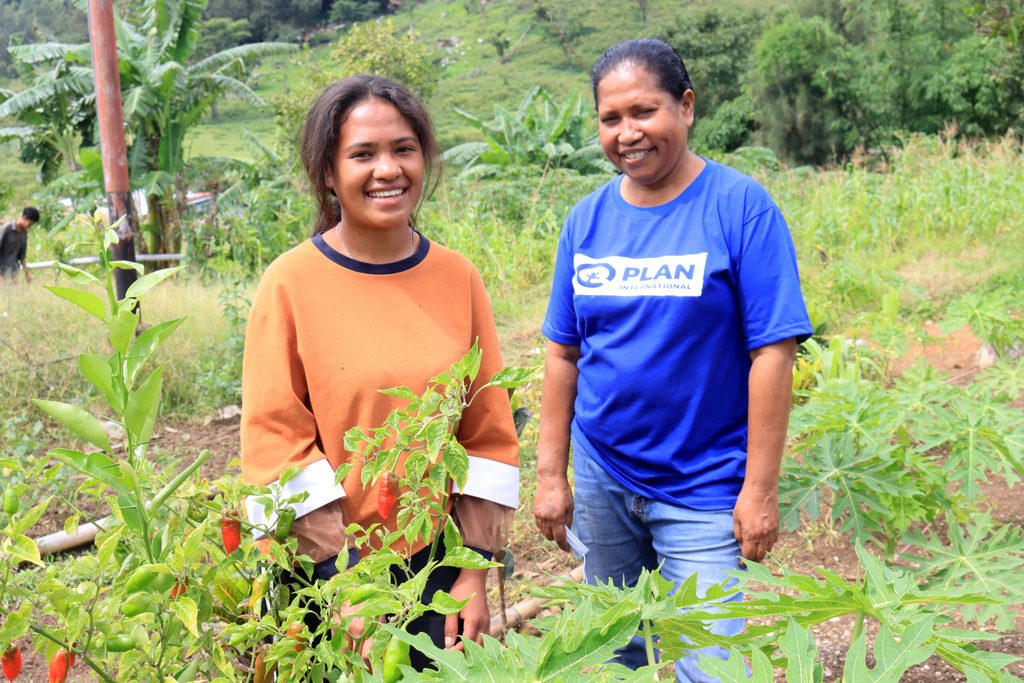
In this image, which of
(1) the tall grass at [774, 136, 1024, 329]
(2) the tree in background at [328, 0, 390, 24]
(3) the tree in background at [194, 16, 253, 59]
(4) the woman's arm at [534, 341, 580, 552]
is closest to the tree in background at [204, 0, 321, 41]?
(2) the tree in background at [328, 0, 390, 24]

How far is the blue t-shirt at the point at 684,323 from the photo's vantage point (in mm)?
1871

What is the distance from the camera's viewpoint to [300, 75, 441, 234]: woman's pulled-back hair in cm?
183

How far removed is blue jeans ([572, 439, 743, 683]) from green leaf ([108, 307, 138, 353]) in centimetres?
107

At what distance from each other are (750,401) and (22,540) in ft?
4.33

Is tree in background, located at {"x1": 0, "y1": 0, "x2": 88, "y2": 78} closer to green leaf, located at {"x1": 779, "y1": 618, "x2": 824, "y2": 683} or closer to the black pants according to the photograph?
the black pants

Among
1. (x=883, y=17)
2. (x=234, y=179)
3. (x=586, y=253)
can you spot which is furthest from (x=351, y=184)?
(x=883, y=17)

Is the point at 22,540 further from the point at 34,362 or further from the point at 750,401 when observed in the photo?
the point at 34,362

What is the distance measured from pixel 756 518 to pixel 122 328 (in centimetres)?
129

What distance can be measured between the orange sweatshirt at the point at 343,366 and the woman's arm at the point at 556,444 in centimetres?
34

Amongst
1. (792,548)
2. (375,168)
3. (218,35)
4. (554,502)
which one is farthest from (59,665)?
(218,35)

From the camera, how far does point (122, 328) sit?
3.54ft

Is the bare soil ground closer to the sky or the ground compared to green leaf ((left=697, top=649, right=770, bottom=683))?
closer to the ground

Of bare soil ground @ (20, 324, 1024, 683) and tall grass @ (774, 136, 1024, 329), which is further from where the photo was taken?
tall grass @ (774, 136, 1024, 329)

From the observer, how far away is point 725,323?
192 cm
